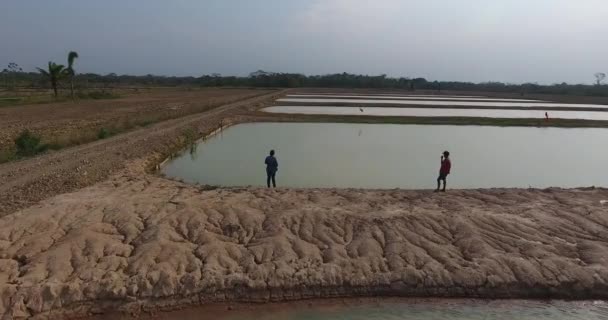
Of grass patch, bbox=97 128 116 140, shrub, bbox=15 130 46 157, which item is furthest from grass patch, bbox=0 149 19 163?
grass patch, bbox=97 128 116 140

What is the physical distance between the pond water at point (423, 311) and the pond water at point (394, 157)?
Result: 5.66 meters

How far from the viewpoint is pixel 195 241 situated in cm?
710

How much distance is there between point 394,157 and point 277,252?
10.2m

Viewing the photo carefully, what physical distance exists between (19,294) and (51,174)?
5.76m

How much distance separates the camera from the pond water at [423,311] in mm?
6004

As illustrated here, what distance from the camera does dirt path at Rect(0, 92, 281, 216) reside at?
9289 mm

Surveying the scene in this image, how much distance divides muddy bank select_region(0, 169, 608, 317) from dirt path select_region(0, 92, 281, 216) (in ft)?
3.43

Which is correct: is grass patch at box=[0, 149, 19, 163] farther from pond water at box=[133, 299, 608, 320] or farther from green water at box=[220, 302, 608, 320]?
green water at box=[220, 302, 608, 320]

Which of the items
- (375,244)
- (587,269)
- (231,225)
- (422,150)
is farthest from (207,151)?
(587,269)

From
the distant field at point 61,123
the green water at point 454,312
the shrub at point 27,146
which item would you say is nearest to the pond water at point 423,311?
the green water at point 454,312

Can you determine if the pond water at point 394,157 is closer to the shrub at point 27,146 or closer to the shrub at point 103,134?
the shrub at point 103,134

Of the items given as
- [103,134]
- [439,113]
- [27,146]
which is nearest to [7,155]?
[27,146]

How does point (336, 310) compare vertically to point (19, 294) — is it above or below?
below

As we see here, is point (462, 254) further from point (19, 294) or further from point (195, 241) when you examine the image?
point (19, 294)
